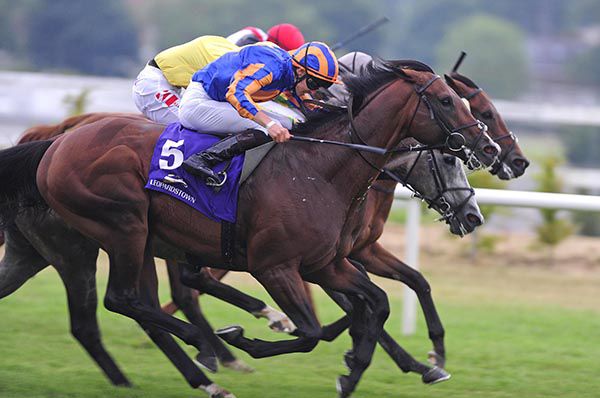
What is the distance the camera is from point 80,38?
42.0m

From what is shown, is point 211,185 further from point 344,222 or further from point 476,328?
point 476,328

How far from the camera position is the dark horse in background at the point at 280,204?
5.45 meters

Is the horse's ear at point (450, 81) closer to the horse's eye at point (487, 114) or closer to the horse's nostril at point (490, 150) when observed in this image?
the horse's eye at point (487, 114)

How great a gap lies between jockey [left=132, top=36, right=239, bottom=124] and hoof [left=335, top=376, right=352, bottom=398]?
173cm

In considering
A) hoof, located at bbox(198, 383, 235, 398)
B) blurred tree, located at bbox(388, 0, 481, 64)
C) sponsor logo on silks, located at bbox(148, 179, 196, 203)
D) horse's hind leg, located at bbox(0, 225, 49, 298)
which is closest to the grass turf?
hoof, located at bbox(198, 383, 235, 398)

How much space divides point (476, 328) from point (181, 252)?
3.06m

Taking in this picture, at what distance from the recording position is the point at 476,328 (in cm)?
823

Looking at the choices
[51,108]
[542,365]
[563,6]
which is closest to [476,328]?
[542,365]

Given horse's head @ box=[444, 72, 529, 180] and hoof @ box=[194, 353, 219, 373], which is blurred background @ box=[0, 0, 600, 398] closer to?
hoof @ box=[194, 353, 219, 373]

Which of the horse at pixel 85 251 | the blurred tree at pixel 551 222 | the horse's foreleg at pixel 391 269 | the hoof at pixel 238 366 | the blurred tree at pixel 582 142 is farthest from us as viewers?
the blurred tree at pixel 582 142

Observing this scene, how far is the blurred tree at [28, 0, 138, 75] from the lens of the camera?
4169cm

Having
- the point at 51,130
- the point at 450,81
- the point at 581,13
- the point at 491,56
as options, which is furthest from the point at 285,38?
the point at 581,13

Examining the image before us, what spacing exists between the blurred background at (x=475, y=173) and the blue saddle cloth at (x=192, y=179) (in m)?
1.00

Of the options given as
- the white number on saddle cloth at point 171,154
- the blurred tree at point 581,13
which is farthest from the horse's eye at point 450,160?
the blurred tree at point 581,13
